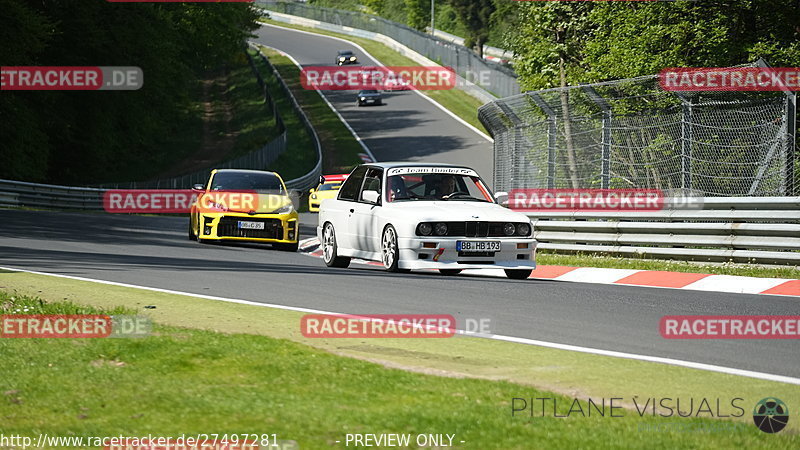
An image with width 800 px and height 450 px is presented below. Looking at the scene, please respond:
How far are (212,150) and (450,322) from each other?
200 feet


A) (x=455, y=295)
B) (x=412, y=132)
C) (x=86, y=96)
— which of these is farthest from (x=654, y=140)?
(x=412, y=132)

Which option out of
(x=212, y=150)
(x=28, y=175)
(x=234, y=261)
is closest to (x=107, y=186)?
(x=28, y=175)

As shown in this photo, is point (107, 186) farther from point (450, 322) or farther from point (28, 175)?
point (450, 322)

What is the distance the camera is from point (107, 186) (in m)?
49.8

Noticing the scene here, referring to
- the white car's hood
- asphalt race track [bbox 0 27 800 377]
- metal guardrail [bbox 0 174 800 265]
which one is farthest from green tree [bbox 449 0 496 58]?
the white car's hood

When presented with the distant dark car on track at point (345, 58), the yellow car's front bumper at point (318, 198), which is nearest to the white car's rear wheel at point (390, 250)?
the yellow car's front bumper at point (318, 198)

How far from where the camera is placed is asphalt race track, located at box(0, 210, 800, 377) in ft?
28.7

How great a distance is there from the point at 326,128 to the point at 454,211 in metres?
60.3

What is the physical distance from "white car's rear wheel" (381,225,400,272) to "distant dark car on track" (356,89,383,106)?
6845cm

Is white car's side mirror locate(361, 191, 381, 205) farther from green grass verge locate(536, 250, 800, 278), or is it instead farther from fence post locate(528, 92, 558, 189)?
fence post locate(528, 92, 558, 189)

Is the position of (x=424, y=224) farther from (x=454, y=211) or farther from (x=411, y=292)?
(x=411, y=292)

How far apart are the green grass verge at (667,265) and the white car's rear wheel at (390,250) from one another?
10.9 feet

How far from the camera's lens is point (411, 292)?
40.3 feet

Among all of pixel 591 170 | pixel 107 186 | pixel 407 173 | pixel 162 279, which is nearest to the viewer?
pixel 162 279
